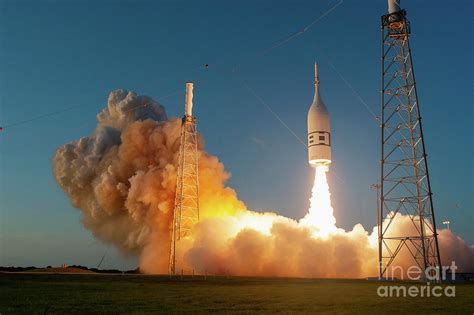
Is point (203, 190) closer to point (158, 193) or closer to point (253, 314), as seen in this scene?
point (158, 193)

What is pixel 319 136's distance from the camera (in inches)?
2178

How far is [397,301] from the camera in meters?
27.1

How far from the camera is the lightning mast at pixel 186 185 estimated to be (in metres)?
61.8

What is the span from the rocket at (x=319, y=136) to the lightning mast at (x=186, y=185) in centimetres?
1486

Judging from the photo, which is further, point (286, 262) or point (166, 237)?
point (166, 237)

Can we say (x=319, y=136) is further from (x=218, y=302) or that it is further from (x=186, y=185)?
(x=218, y=302)

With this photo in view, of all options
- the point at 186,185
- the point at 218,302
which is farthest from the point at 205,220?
the point at 218,302

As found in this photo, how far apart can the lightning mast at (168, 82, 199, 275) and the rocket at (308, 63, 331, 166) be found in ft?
48.8

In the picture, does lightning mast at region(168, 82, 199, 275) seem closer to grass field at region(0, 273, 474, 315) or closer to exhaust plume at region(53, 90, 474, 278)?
exhaust plume at region(53, 90, 474, 278)

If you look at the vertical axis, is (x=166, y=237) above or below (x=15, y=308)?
above

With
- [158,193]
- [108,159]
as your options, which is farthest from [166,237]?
[108,159]

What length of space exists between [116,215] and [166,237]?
8.98 metres

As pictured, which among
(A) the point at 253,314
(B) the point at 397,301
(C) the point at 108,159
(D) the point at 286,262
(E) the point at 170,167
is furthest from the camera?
(C) the point at 108,159

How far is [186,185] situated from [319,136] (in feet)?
59.6
